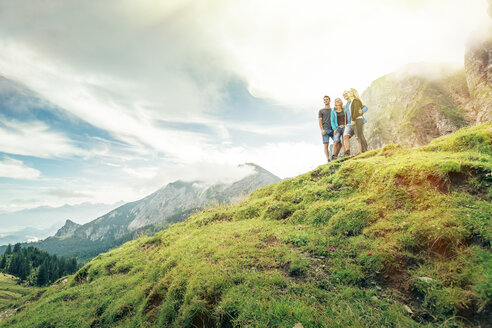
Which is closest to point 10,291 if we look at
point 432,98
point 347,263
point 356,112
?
point 347,263

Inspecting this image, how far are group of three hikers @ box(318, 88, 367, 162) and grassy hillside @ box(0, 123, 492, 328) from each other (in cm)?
344

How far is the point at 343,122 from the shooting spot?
541 inches

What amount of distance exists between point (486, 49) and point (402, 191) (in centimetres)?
12077

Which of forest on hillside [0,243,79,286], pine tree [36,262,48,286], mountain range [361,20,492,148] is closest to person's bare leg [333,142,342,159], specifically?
mountain range [361,20,492,148]

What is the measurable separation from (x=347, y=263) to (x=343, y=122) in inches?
426

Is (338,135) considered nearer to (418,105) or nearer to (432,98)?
(418,105)

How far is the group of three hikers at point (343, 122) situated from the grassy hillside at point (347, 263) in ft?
11.3

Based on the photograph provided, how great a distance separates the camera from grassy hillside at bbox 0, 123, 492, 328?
3.94 metres

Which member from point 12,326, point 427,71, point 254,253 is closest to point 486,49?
point 427,71

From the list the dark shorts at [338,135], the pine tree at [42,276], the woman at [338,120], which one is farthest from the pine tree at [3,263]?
the woman at [338,120]

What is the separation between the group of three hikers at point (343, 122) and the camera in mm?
12617

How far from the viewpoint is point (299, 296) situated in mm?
4559

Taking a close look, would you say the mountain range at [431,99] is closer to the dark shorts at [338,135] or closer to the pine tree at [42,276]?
the dark shorts at [338,135]

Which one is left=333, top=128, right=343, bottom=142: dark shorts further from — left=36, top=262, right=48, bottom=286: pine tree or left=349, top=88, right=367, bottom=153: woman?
left=36, top=262, right=48, bottom=286: pine tree
